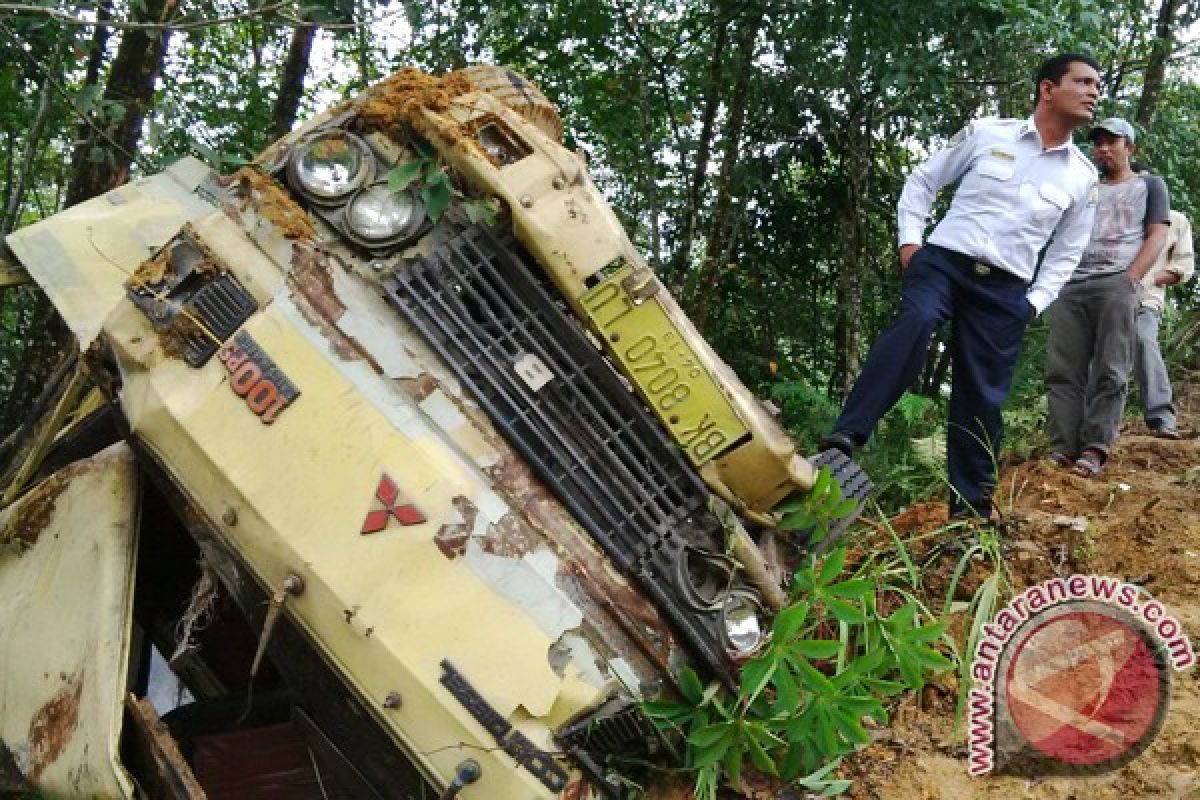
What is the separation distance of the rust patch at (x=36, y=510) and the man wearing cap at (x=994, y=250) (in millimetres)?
2591

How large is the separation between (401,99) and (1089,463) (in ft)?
11.4

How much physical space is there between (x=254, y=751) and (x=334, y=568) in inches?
37.2

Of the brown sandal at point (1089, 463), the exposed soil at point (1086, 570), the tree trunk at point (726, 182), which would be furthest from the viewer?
the tree trunk at point (726, 182)

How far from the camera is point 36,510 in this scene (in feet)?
11.0

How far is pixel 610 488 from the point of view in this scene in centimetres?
279

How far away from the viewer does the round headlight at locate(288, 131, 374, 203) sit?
119 inches

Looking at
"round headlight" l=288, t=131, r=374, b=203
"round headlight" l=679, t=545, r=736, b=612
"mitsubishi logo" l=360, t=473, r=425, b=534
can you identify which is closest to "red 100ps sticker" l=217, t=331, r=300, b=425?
"mitsubishi logo" l=360, t=473, r=425, b=534

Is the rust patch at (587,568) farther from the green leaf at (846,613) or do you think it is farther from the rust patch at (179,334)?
the rust patch at (179,334)

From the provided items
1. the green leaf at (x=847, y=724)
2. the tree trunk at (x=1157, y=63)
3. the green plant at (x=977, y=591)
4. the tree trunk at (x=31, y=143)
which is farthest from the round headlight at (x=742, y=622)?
the tree trunk at (x=1157, y=63)

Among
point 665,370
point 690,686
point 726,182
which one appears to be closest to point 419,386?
point 665,370

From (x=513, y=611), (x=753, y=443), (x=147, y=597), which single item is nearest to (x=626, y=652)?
(x=513, y=611)

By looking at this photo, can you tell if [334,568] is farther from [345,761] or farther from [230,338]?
[230,338]

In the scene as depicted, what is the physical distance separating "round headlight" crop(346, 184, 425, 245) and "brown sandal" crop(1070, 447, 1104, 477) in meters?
3.29

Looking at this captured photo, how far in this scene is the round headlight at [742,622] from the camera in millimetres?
2670
